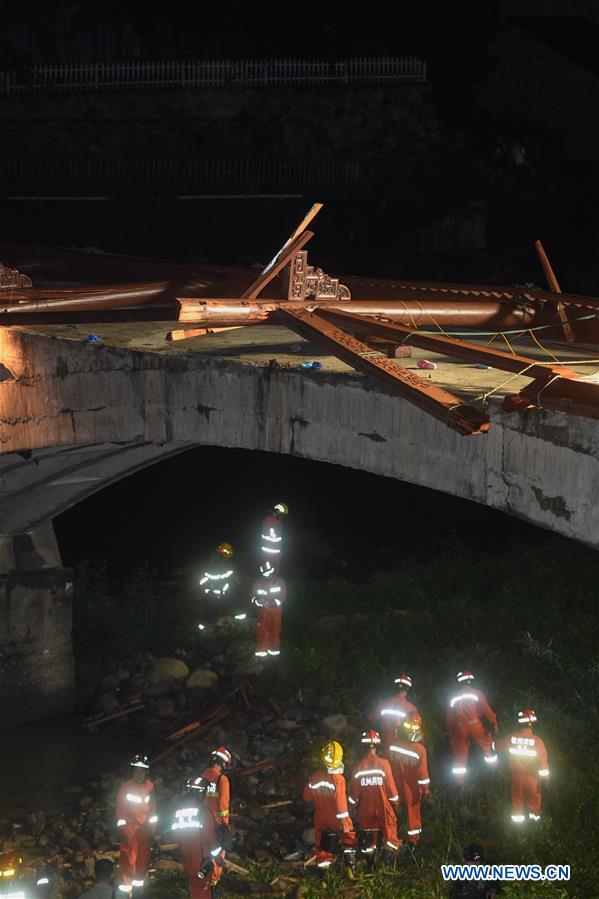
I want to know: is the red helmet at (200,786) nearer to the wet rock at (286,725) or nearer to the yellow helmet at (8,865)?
the yellow helmet at (8,865)

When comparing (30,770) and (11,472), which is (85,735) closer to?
(30,770)

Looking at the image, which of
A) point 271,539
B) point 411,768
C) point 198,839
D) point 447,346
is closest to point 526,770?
point 411,768

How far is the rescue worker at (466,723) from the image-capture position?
13.0 meters

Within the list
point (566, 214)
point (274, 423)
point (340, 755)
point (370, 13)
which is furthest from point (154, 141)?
point (340, 755)

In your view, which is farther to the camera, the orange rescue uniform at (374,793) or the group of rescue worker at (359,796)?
the orange rescue uniform at (374,793)

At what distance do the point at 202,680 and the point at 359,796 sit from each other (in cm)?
543

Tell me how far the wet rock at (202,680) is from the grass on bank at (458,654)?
32.3 inches

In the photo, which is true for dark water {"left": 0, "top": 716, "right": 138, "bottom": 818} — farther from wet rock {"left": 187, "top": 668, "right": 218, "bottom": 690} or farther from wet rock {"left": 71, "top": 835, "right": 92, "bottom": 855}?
wet rock {"left": 187, "top": 668, "right": 218, "bottom": 690}

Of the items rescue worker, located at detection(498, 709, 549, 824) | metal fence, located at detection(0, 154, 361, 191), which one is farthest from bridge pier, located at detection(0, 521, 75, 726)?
metal fence, located at detection(0, 154, 361, 191)

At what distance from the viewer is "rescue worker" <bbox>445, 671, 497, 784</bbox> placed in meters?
13.0

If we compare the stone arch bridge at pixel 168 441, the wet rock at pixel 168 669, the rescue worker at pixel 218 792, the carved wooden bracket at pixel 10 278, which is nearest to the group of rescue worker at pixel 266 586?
the wet rock at pixel 168 669

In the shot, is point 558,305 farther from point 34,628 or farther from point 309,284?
point 34,628

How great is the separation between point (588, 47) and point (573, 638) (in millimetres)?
16563

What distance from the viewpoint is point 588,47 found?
29.0 meters
